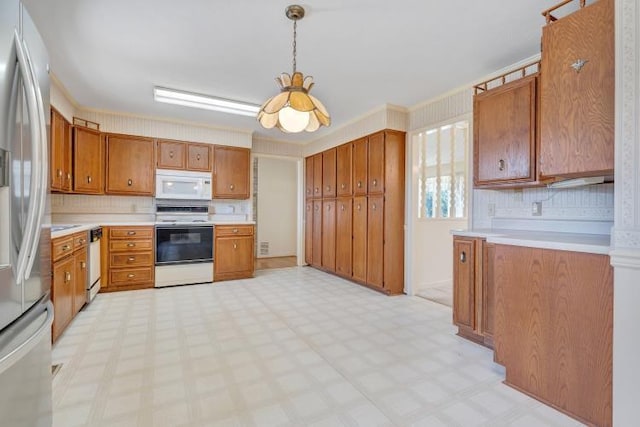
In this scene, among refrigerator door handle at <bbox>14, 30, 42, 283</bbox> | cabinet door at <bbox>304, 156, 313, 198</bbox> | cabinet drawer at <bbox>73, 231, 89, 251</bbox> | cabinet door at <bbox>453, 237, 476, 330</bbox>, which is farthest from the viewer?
cabinet door at <bbox>304, 156, 313, 198</bbox>

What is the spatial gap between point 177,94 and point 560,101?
3.42 meters

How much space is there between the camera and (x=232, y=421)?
1.58m

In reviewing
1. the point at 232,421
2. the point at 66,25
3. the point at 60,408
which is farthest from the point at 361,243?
the point at 66,25

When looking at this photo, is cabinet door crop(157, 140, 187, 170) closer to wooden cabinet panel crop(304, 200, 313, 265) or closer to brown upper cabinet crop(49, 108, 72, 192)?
brown upper cabinet crop(49, 108, 72, 192)

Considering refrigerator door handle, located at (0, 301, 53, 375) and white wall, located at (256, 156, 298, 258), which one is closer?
refrigerator door handle, located at (0, 301, 53, 375)

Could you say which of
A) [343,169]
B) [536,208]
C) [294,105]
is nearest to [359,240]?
[343,169]

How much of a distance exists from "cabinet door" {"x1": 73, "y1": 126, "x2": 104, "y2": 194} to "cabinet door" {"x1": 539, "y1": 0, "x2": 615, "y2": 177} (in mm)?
4784

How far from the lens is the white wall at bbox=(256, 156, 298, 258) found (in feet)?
22.9

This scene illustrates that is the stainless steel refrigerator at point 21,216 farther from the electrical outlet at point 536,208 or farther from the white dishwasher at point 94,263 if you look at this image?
the electrical outlet at point 536,208

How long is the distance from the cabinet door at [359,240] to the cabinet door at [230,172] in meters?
1.87

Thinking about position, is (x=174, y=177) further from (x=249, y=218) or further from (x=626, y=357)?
(x=626, y=357)

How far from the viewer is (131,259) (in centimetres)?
409

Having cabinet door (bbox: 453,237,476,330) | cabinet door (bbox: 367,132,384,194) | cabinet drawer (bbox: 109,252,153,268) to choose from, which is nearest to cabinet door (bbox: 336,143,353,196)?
cabinet door (bbox: 367,132,384,194)

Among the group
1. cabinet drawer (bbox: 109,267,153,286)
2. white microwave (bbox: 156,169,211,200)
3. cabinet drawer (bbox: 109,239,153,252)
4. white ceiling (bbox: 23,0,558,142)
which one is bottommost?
cabinet drawer (bbox: 109,267,153,286)
